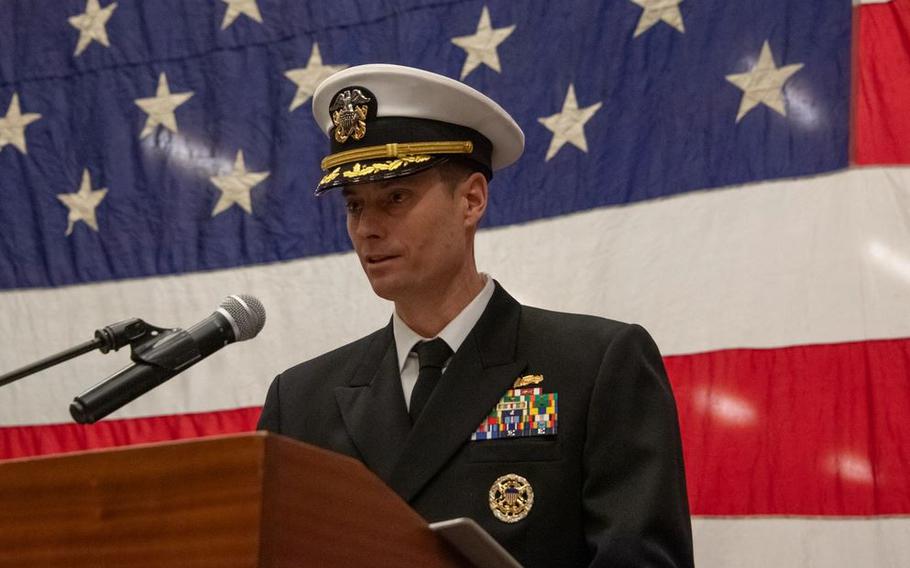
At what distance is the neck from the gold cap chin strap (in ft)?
0.71

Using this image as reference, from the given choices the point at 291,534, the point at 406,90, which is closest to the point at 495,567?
the point at 291,534

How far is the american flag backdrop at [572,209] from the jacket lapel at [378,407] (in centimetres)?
101

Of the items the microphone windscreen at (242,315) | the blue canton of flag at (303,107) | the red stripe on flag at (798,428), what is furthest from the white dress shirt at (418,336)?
the blue canton of flag at (303,107)

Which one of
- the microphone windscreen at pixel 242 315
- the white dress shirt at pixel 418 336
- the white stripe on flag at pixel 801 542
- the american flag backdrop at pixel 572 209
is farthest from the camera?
the american flag backdrop at pixel 572 209

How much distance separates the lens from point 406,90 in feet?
6.67

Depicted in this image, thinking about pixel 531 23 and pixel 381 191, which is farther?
pixel 531 23

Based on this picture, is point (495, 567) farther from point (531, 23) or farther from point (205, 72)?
point (205, 72)

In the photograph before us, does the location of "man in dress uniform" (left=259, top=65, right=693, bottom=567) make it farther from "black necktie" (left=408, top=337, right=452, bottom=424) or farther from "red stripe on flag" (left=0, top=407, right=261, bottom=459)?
"red stripe on flag" (left=0, top=407, right=261, bottom=459)

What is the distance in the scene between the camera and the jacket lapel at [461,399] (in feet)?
5.91

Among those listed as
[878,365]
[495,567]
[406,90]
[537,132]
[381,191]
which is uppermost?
[537,132]

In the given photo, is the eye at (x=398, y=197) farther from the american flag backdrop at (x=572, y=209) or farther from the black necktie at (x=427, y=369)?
the american flag backdrop at (x=572, y=209)

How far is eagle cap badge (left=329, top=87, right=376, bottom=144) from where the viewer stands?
6.63 ft

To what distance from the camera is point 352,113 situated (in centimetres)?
204

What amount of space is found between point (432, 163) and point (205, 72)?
1910 millimetres
